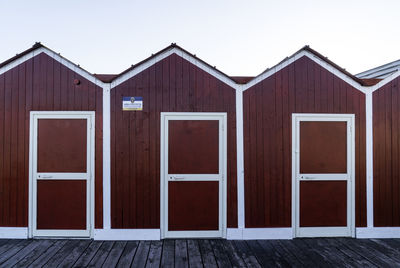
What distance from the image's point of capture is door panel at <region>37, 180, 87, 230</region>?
3393 millimetres

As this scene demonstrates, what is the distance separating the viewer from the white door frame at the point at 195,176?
11.1 feet

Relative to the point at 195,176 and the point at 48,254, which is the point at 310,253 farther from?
the point at 48,254

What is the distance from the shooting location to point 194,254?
2.92 meters

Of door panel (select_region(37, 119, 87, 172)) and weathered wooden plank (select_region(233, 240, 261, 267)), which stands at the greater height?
door panel (select_region(37, 119, 87, 172))

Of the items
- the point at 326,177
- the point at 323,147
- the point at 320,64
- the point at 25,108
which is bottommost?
the point at 326,177

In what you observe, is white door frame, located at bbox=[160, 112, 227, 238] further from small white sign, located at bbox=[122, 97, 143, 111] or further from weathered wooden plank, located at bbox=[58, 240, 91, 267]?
weathered wooden plank, located at bbox=[58, 240, 91, 267]

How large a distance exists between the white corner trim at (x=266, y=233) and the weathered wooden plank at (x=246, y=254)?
177 mm

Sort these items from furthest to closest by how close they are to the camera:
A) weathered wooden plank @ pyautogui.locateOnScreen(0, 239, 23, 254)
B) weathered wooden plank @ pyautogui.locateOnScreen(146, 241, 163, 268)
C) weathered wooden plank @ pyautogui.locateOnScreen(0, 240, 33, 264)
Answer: weathered wooden plank @ pyautogui.locateOnScreen(0, 239, 23, 254), weathered wooden plank @ pyautogui.locateOnScreen(0, 240, 33, 264), weathered wooden plank @ pyautogui.locateOnScreen(146, 241, 163, 268)

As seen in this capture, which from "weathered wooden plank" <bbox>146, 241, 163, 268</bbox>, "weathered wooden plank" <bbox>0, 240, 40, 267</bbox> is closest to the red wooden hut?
"weathered wooden plank" <bbox>146, 241, 163, 268</bbox>

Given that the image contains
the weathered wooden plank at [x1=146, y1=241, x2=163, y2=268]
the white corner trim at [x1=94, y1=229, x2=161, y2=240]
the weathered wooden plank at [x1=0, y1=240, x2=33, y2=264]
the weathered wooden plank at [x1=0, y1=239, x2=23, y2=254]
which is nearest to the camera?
the weathered wooden plank at [x1=146, y1=241, x2=163, y2=268]

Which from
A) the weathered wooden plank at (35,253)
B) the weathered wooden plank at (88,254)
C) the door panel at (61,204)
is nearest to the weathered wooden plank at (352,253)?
the weathered wooden plank at (88,254)

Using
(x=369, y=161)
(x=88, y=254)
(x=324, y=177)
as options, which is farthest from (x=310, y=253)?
(x=88, y=254)

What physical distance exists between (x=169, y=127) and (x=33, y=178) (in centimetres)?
240

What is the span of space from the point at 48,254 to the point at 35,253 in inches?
7.8
